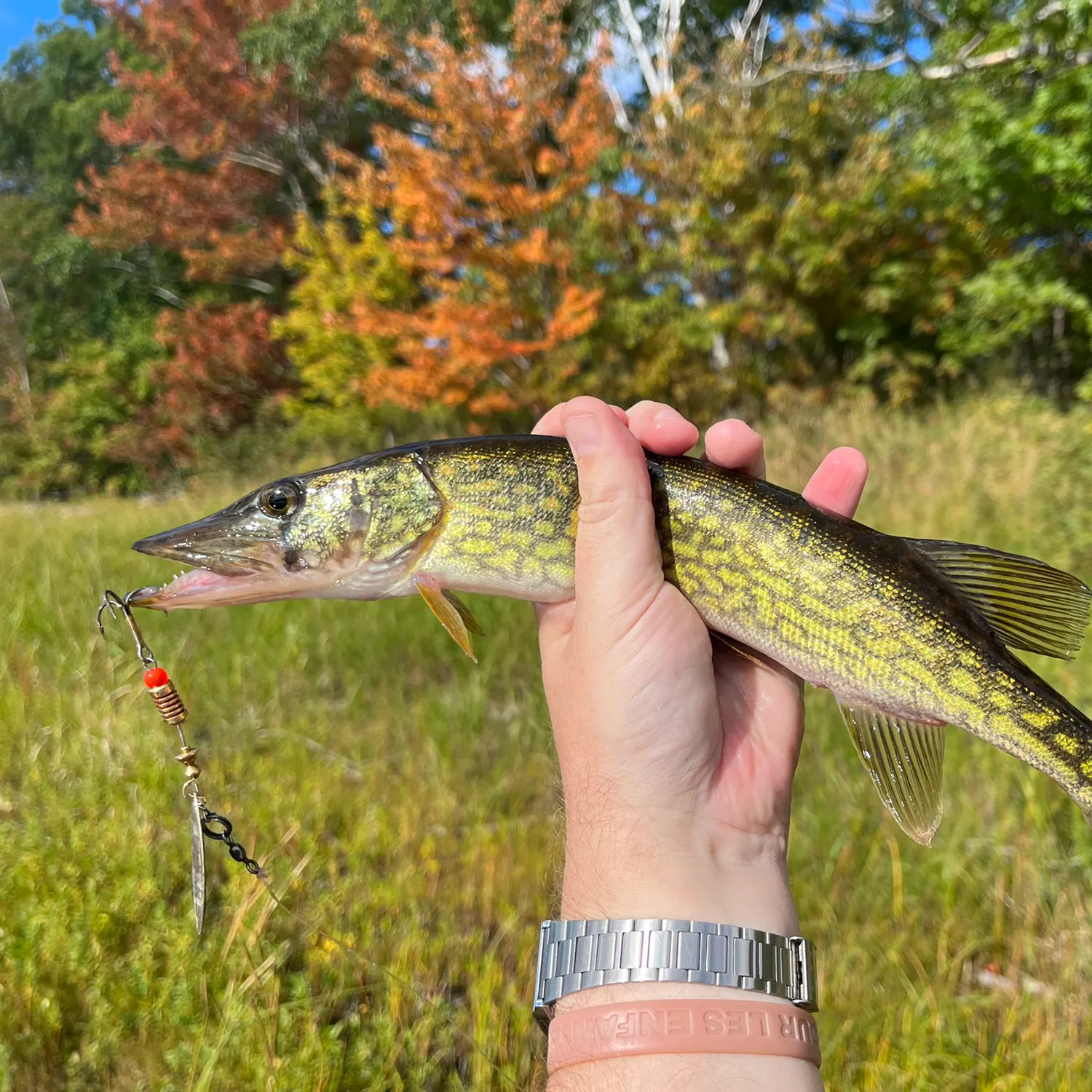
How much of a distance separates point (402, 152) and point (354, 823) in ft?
43.1

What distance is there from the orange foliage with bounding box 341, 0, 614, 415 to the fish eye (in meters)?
11.2

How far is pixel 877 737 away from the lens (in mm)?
1954

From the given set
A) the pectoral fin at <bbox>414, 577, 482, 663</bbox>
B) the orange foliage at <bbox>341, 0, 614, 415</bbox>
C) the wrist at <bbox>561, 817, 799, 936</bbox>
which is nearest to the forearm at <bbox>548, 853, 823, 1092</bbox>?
the wrist at <bbox>561, 817, 799, 936</bbox>

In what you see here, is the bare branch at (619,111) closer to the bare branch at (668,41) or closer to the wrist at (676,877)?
the bare branch at (668,41)

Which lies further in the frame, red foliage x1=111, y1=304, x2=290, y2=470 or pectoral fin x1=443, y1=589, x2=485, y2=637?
red foliage x1=111, y1=304, x2=290, y2=470

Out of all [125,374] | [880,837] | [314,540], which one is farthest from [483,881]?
[125,374]

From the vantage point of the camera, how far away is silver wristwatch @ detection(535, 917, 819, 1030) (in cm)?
156

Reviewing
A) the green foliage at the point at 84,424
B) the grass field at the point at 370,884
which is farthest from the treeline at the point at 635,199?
the grass field at the point at 370,884

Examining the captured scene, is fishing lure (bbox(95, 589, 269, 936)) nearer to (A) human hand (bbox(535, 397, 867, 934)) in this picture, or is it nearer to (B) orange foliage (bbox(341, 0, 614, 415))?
(A) human hand (bbox(535, 397, 867, 934))

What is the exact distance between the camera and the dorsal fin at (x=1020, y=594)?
6.23ft

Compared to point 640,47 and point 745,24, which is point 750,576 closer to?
point 640,47

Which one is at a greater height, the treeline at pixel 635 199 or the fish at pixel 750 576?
the treeline at pixel 635 199

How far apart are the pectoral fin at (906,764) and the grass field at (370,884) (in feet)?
2.73

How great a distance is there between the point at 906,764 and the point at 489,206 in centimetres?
1324
